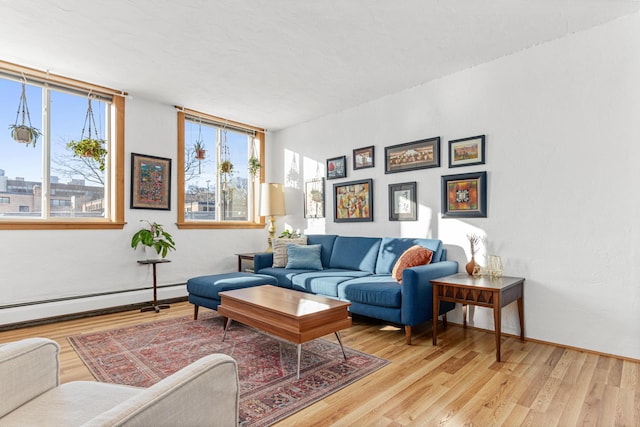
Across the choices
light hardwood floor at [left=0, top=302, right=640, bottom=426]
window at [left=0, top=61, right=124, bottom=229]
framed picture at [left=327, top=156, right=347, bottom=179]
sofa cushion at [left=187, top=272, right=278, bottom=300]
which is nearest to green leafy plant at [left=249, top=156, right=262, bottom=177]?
framed picture at [left=327, top=156, right=347, bottom=179]

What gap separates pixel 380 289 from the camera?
10.3ft

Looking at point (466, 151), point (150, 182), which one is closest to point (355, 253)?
point (466, 151)

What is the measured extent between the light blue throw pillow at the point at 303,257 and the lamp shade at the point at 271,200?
1.01m

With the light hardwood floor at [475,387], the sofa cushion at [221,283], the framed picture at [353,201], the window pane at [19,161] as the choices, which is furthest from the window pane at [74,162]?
the framed picture at [353,201]

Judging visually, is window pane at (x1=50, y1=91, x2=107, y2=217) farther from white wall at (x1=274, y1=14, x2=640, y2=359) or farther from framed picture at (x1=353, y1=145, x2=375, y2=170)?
white wall at (x1=274, y1=14, x2=640, y2=359)

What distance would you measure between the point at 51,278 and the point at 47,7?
266cm

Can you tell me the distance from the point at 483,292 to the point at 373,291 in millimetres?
922

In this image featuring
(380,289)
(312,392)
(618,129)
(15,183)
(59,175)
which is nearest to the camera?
(312,392)

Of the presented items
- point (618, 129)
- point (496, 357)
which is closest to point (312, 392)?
point (496, 357)

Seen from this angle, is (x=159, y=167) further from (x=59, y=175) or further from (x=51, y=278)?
(x=51, y=278)

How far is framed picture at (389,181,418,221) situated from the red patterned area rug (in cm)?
179

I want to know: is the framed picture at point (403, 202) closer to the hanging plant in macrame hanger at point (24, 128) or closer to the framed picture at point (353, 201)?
the framed picture at point (353, 201)

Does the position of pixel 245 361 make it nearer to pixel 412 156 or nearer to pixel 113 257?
pixel 113 257

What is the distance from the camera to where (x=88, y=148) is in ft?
12.4
